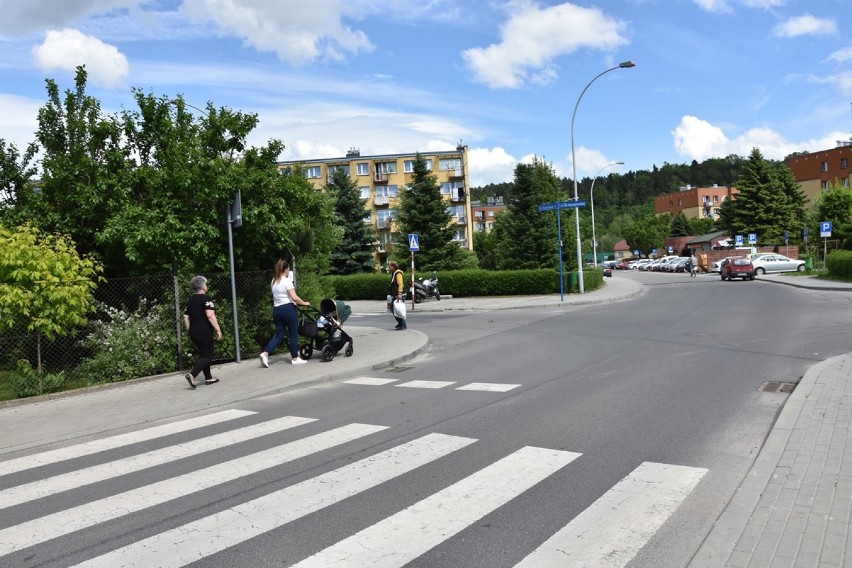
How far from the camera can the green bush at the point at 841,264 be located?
29.8 metres

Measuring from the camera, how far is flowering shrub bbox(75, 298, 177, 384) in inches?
409

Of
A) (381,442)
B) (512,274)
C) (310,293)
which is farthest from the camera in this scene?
(512,274)

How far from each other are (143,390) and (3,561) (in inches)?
242

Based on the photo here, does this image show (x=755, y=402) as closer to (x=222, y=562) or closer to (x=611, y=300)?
(x=222, y=562)

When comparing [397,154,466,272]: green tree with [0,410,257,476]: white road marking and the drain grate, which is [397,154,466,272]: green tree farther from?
[0,410,257,476]: white road marking

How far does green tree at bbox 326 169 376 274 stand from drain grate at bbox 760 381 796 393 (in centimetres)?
3466

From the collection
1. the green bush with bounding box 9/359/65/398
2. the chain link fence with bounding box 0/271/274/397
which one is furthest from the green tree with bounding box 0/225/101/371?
the chain link fence with bounding box 0/271/274/397

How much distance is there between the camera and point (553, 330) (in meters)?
15.5

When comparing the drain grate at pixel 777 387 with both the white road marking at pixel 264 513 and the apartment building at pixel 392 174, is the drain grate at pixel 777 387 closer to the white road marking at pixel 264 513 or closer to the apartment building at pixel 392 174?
the white road marking at pixel 264 513

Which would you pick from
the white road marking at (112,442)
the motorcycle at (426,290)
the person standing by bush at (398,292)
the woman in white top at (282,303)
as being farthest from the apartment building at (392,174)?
the white road marking at (112,442)

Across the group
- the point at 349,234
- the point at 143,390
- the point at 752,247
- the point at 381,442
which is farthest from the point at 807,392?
the point at 752,247

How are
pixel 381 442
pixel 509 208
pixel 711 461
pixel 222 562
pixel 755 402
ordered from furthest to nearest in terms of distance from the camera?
pixel 509 208 → pixel 755 402 → pixel 381 442 → pixel 711 461 → pixel 222 562

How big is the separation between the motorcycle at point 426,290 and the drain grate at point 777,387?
21443mm

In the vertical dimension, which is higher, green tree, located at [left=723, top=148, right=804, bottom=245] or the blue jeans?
green tree, located at [left=723, top=148, right=804, bottom=245]
